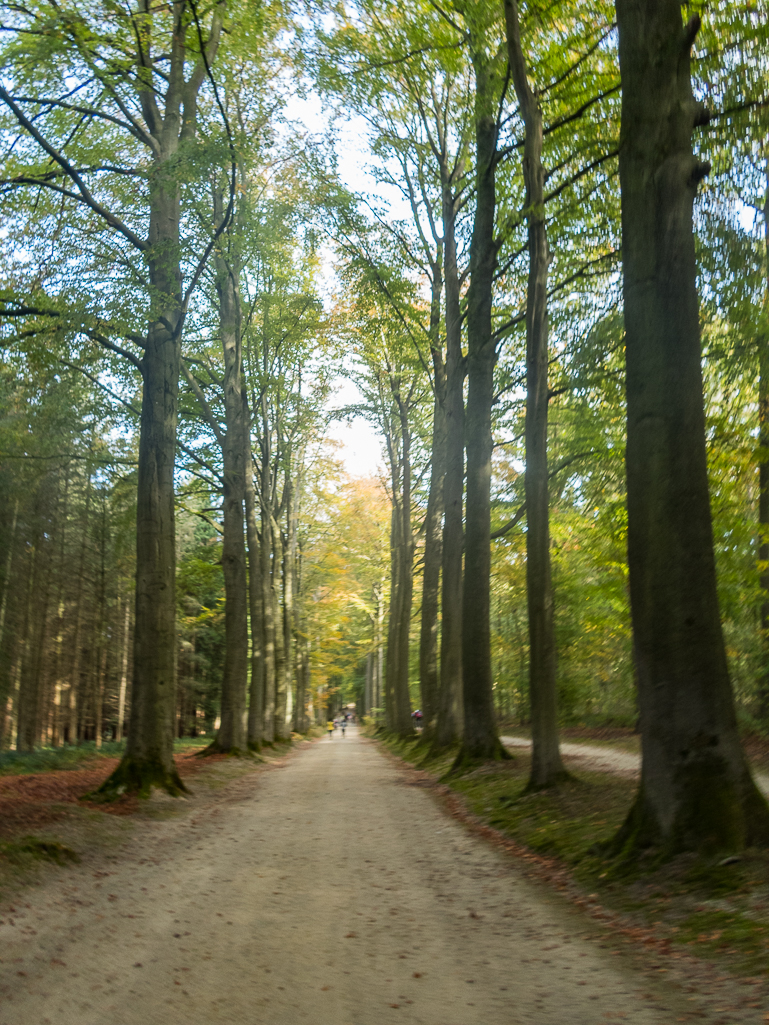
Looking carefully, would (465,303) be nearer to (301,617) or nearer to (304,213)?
(304,213)

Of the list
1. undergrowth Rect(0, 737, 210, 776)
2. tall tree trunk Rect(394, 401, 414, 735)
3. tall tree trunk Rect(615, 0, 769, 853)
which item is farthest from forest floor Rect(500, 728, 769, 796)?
undergrowth Rect(0, 737, 210, 776)

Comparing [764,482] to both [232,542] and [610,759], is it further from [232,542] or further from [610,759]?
[232,542]

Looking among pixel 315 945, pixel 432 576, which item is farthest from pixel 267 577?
pixel 315 945

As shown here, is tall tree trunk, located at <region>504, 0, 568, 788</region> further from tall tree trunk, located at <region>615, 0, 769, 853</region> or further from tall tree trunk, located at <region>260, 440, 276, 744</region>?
tall tree trunk, located at <region>260, 440, 276, 744</region>

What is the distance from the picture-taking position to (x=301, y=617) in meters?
42.0

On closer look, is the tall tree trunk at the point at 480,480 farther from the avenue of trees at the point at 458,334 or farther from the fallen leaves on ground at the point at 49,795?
the fallen leaves on ground at the point at 49,795

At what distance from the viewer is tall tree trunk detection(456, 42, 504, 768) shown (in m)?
14.0

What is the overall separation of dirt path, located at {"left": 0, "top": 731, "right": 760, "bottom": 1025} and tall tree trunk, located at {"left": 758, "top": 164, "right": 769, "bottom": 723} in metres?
8.16

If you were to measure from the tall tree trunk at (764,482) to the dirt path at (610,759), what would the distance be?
10.3 feet

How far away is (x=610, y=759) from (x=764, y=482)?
25.0 ft

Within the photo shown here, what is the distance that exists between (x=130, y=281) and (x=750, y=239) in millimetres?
8549

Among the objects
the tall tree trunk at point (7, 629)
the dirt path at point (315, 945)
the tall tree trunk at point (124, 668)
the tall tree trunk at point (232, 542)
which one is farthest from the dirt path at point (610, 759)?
the tall tree trunk at point (124, 668)

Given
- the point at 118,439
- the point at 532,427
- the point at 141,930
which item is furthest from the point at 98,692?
the point at 141,930

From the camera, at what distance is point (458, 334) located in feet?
58.0
